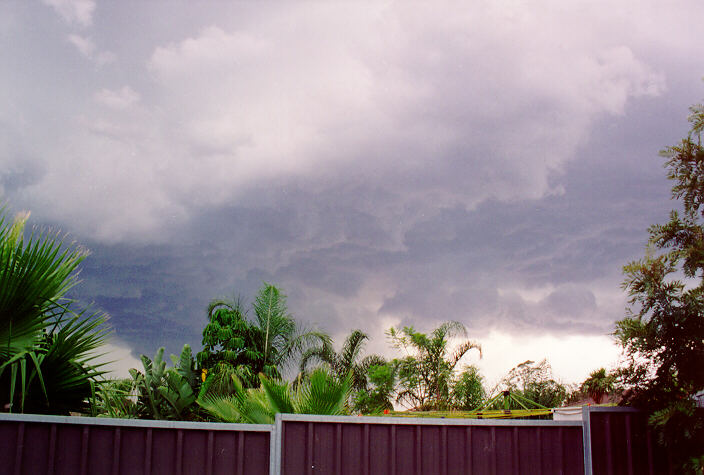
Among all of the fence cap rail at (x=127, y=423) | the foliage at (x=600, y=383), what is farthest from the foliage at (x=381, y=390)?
the fence cap rail at (x=127, y=423)

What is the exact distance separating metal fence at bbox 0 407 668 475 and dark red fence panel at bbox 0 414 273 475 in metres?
0.01

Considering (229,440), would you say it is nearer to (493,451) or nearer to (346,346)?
(493,451)

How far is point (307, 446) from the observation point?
8062 millimetres

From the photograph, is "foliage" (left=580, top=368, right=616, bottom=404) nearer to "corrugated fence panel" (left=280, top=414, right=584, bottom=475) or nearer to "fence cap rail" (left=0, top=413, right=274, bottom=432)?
"corrugated fence panel" (left=280, top=414, right=584, bottom=475)

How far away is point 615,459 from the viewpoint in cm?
871

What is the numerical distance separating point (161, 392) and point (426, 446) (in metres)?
7.04

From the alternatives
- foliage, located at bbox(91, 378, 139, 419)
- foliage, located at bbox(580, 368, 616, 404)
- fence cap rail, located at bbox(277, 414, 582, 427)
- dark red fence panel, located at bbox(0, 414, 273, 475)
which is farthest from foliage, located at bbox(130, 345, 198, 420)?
foliage, located at bbox(580, 368, 616, 404)

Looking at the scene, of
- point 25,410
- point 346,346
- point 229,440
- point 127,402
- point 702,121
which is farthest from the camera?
point 346,346

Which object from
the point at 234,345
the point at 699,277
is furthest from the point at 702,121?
the point at 234,345

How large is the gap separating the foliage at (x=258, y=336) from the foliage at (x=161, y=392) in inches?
185

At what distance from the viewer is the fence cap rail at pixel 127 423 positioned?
7.80 metres

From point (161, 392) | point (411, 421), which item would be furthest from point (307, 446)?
point (161, 392)

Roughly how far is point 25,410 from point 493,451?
6853 mm

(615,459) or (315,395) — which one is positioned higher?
(315,395)
